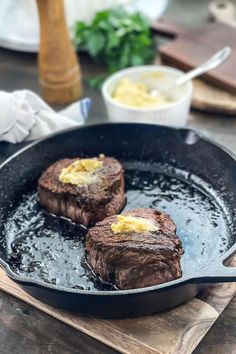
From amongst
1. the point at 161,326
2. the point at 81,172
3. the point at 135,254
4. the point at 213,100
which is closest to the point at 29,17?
the point at 213,100

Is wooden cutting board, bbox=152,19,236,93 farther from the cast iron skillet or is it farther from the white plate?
the cast iron skillet

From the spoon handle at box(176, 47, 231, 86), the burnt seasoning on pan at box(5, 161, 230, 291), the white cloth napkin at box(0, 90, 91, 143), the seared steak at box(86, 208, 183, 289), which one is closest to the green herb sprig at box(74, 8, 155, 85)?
the spoon handle at box(176, 47, 231, 86)

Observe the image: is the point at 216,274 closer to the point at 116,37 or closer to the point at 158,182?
the point at 158,182

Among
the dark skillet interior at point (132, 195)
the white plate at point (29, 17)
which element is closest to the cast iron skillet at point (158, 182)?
the dark skillet interior at point (132, 195)

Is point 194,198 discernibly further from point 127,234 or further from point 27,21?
point 27,21

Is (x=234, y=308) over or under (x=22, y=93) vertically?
under

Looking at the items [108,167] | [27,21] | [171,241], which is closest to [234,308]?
[171,241]
